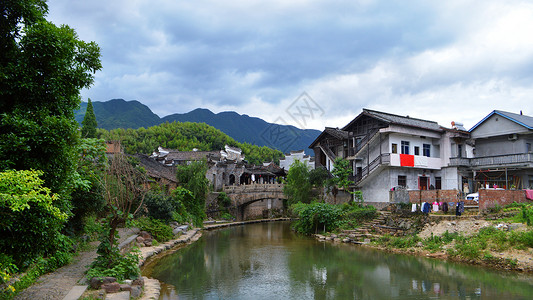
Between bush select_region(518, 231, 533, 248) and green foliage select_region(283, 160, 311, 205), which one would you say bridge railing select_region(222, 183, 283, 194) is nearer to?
green foliage select_region(283, 160, 311, 205)

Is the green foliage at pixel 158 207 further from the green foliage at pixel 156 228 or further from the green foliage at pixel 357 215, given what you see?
the green foliage at pixel 357 215

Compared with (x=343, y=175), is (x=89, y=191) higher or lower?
lower

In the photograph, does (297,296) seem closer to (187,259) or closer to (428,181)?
(187,259)

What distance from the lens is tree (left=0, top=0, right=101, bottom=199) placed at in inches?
244

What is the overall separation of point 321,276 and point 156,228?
32.8ft

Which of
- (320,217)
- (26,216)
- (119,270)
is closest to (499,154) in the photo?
(320,217)

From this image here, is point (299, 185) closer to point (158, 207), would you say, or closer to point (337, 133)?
point (337, 133)

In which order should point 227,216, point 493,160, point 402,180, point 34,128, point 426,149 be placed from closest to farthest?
point 34,128
point 493,160
point 402,180
point 426,149
point 227,216

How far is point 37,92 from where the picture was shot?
6.72 meters

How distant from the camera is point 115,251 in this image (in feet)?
32.1

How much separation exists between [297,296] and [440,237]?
977 cm

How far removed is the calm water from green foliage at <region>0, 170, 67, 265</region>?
458 centimetres

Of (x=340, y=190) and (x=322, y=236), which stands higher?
(x=340, y=190)

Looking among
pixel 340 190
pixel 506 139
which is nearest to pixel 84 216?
pixel 340 190
